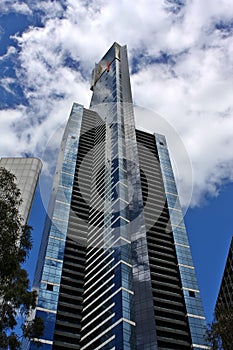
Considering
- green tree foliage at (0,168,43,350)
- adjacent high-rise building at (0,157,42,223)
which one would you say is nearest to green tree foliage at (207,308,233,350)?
green tree foliage at (0,168,43,350)

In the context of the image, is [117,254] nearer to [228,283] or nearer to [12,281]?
[228,283]

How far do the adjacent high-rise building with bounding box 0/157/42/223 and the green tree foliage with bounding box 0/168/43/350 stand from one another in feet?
176

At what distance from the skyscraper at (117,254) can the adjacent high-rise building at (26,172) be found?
3571 cm

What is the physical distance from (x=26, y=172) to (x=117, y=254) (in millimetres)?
38723

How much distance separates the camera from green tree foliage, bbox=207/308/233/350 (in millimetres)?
31778

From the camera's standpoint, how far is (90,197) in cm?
15550

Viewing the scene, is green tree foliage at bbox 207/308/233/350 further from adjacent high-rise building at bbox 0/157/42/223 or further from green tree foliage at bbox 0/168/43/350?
adjacent high-rise building at bbox 0/157/42/223

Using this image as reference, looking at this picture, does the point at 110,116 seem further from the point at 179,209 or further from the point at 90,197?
the point at 179,209

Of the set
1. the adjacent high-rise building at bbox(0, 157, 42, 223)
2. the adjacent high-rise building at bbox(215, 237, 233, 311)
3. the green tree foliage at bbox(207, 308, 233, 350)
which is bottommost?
the green tree foliage at bbox(207, 308, 233, 350)

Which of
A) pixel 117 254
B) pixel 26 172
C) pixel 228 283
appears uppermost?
pixel 26 172

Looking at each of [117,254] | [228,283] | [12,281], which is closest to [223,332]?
[12,281]

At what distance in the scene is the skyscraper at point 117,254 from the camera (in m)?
101

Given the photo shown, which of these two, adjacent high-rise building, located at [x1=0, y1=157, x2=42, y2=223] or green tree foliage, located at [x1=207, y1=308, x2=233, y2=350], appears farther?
adjacent high-rise building, located at [x1=0, y1=157, x2=42, y2=223]

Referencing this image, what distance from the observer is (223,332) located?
3209 cm
